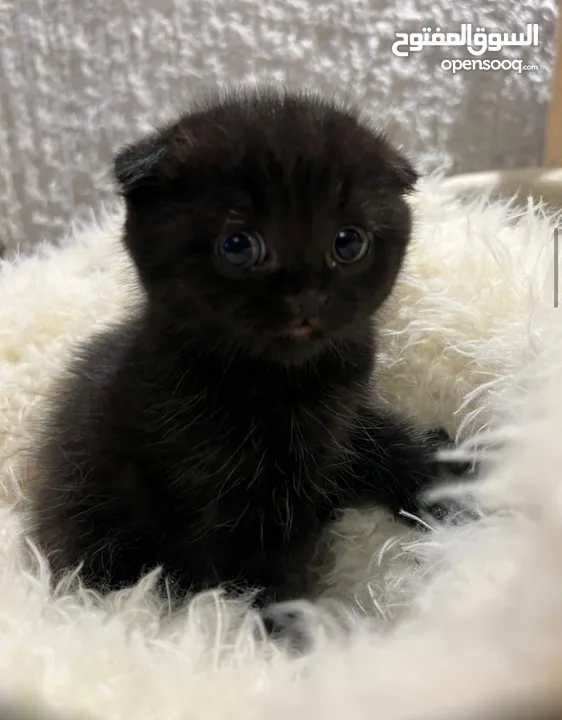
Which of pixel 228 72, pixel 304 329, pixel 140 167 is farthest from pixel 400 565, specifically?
pixel 228 72

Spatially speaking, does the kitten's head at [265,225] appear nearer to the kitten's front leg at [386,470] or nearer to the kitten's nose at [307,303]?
the kitten's nose at [307,303]

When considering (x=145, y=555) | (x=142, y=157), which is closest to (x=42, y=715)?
(x=145, y=555)

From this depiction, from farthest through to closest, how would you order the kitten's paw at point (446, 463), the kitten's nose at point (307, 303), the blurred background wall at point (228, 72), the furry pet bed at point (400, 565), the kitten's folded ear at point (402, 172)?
the blurred background wall at point (228, 72) → the kitten's paw at point (446, 463) → the kitten's folded ear at point (402, 172) → the kitten's nose at point (307, 303) → the furry pet bed at point (400, 565)

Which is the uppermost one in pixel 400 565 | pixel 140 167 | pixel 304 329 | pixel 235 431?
pixel 140 167

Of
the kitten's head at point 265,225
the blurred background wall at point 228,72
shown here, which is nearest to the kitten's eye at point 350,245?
the kitten's head at point 265,225

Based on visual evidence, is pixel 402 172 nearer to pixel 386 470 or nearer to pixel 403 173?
pixel 403 173
